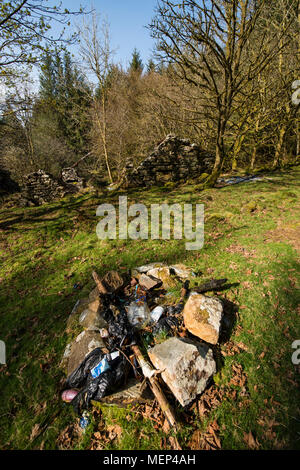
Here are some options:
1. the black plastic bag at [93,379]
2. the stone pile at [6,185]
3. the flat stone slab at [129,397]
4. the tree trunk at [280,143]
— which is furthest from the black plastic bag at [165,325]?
the tree trunk at [280,143]

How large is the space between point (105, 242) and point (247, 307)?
4.61m

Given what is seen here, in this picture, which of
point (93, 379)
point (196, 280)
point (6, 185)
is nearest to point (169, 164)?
point (196, 280)

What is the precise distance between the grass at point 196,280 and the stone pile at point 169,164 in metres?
3.31

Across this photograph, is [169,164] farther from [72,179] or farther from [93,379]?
[93,379]

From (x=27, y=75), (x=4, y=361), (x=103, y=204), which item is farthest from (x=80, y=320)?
(x=27, y=75)

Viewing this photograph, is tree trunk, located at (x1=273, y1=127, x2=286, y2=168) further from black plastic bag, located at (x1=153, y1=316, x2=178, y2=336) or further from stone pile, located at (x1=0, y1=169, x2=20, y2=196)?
stone pile, located at (x1=0, y1=169, x2=20, y2=196)

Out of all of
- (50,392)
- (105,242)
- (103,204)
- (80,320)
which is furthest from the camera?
(103,204)

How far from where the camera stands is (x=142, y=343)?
314 centimetres

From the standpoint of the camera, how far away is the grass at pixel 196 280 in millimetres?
2232

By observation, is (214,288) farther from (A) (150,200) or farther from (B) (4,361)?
(A) (150,200)

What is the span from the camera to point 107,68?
1181 cm

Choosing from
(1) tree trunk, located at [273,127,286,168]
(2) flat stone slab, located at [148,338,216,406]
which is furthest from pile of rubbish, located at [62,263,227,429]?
(1) tree trunk, located at [273,127,286,168]

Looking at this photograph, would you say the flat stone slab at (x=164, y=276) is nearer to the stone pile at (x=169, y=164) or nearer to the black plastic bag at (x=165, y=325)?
the black plastic bag at (x=165, y=325)

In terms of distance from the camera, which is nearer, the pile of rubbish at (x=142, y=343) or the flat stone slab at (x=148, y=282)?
the pile of rubbish at (x=142, y=343)
